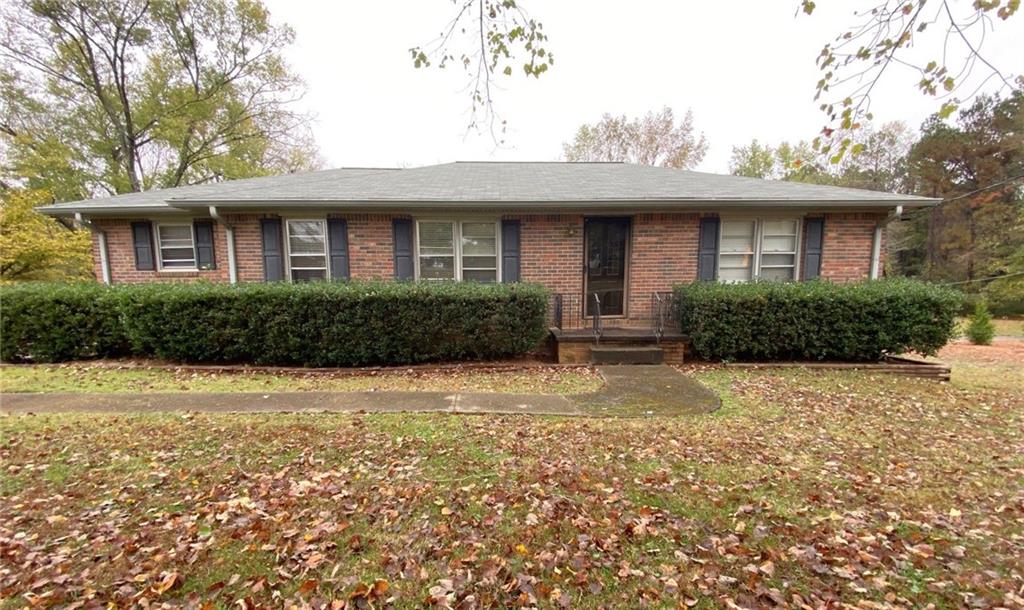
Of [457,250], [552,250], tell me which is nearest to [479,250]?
[457,250]

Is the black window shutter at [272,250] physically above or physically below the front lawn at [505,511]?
above

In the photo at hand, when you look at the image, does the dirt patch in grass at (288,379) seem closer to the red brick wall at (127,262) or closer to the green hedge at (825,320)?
the green hedge at (825,320)

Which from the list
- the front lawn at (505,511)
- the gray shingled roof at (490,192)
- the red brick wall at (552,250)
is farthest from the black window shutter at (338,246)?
the front lawn at (505,511)

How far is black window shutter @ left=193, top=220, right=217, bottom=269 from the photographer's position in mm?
8477

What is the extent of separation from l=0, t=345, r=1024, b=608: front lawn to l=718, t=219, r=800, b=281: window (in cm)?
453

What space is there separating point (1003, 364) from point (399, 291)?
482 inches

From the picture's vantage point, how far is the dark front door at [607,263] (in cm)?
830

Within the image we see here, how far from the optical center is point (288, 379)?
598 cm

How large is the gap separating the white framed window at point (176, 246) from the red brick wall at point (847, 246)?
13126 millimetres

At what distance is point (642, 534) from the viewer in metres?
2.48

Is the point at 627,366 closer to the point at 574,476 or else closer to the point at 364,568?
the point at 574,476

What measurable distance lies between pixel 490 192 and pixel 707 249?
4.52 meters

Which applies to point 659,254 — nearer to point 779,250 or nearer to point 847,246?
point 779,250

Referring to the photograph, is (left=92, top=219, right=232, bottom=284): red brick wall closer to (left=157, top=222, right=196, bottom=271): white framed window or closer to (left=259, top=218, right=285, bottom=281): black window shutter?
(left=157, top=222, right=196, bottom=271): white framed window
